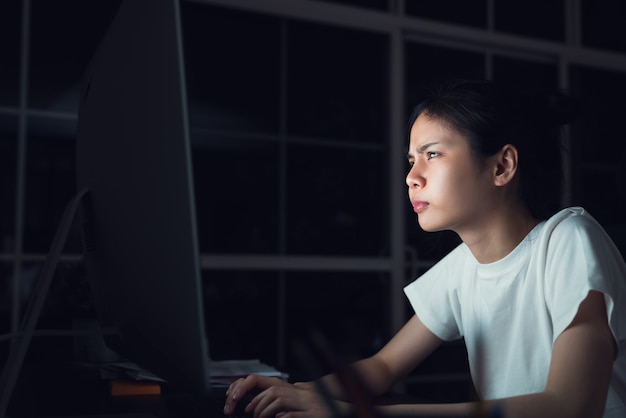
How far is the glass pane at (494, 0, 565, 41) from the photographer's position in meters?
3.60

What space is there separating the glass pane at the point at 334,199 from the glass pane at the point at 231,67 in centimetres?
43

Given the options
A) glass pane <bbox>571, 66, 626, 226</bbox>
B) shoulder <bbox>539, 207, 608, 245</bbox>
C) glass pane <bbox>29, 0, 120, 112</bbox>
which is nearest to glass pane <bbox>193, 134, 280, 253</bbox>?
glass pane <bbox>571, 66, 626, 226</bbox>

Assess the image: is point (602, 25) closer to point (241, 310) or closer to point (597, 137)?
point (597, 137)

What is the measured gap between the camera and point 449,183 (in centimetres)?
132

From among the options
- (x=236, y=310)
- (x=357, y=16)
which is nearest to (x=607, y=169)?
(x=357, y=16)

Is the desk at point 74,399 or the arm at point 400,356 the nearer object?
the desk at point 74,399

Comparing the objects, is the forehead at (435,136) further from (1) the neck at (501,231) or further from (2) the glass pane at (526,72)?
(2) the glass pane at (526,72)

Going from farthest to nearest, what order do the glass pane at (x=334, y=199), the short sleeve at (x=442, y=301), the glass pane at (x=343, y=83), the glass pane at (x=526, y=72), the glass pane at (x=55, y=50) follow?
the glass pane at (x=55, y=50) < the glass pane at (x=526, y=72) < the glass pane at (x=334, y=199) < the glass pane at (x=343, y=83) < the short sleeve at (x=442, y=301)

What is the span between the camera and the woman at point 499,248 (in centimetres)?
113

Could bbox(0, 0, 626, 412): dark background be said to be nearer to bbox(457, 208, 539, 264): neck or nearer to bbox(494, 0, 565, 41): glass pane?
bbox(494, 0, 565, 41): glass pane

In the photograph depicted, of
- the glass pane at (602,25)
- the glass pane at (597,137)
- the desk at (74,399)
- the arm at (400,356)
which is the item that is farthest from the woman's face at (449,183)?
the glass pane at (602,25)

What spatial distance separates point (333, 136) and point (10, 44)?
2.46 meters

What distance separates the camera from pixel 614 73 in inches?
145

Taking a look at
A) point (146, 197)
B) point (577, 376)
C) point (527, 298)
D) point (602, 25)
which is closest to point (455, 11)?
point (602, 25)
